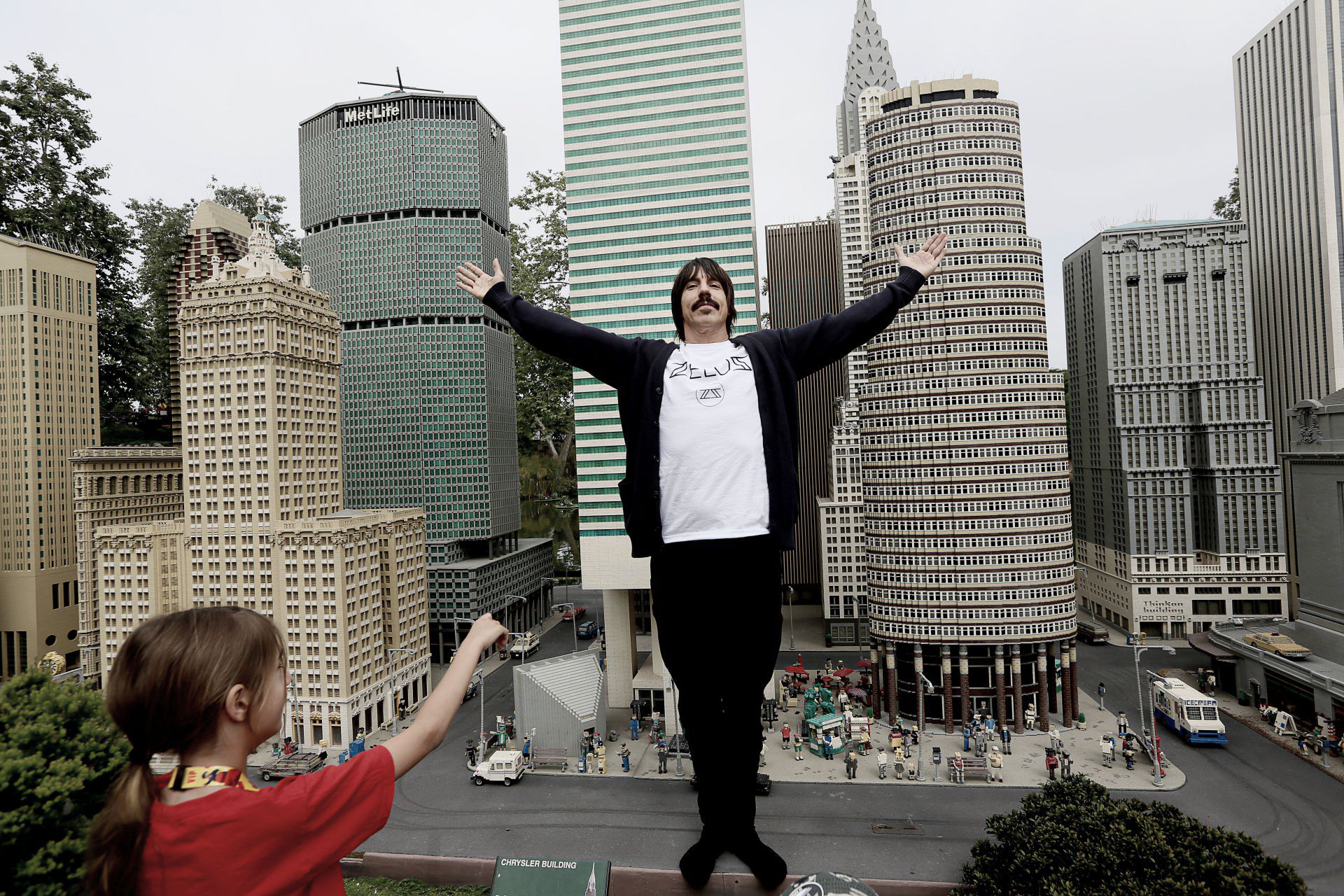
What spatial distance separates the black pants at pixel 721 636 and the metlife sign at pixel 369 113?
6685cm

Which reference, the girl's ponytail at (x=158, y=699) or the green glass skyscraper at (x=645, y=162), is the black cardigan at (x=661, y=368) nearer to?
the girl's ponytail at (x=158, y=699)

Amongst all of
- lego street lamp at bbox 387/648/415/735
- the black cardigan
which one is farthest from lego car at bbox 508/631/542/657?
the black cardigan

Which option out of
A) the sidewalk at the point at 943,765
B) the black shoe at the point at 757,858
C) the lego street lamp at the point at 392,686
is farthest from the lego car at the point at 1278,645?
the lego street lamp at the point at 392,686

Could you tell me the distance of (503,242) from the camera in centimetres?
6538

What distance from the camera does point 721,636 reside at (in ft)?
15.0

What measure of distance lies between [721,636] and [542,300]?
207ft

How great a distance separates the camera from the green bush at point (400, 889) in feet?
77.2

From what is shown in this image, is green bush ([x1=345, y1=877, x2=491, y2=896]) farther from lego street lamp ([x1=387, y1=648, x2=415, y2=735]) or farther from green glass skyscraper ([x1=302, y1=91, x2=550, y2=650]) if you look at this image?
green glass skyscraper ([x1=302, y1=91, x2=550, y2=650])

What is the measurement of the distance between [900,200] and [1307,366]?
4184 cm

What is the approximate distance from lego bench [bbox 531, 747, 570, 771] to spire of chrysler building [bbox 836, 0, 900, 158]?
85.8 m

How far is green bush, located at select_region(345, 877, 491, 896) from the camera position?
23.5m

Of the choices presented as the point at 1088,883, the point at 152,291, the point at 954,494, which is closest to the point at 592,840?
the point at 1088,883

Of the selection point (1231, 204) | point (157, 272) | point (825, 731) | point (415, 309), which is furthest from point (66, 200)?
point (1231, 204)

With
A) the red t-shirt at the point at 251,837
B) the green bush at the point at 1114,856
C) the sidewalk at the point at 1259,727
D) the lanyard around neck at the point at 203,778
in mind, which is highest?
the lanyard around neck at the point at 203,778
